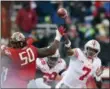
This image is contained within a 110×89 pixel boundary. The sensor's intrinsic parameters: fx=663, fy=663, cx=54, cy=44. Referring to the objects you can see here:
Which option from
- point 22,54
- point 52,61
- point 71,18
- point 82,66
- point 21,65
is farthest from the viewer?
point 71,18

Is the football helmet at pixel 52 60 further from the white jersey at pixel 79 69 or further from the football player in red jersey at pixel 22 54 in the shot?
the football player in red jersey at pixel 22 54

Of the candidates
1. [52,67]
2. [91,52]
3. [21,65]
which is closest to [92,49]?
[91,52]

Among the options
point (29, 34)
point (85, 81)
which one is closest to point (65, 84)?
point (85, 81)

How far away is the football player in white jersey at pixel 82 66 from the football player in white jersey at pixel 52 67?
1.63ft

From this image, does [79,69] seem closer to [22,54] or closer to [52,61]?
[52,61]

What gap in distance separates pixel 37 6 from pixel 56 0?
535 millimetres

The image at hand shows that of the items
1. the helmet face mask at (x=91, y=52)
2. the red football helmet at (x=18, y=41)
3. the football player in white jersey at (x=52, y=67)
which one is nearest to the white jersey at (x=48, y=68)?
the football player in white jersey at (x=52, y=67)

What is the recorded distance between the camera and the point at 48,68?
1232cm

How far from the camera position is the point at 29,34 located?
16.1 meters

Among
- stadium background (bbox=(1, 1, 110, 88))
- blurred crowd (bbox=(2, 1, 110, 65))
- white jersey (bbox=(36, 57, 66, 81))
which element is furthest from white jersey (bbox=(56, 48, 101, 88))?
blurred crowd (bbox=(2, 1, 110, 65))

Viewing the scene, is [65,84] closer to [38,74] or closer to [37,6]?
[38,74]

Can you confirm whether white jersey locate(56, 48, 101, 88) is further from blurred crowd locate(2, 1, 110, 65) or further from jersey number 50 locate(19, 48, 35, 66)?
blurred crowd locate(2, 1, 110, 65)

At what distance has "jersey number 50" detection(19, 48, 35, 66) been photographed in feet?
34.1

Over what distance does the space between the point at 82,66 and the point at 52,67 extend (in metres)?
1.00
